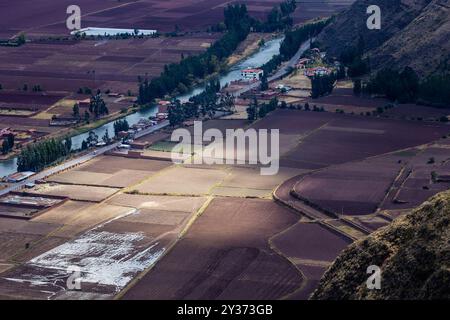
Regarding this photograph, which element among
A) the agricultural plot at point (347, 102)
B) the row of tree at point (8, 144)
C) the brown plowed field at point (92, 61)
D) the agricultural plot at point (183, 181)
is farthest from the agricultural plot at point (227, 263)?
the brown plowed field at point (92, 61)

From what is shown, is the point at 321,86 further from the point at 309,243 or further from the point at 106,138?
the point at 309,243

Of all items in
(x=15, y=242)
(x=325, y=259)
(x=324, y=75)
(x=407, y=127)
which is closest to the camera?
(x=325, y=259)

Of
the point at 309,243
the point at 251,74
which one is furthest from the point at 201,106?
the point at 309,243

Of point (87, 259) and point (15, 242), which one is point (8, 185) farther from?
point (87, 259)

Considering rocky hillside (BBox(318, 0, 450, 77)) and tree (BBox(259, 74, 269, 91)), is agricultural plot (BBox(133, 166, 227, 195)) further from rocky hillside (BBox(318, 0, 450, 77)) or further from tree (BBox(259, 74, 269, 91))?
rocky hillside (BBox(318, 0, 450, 77))
